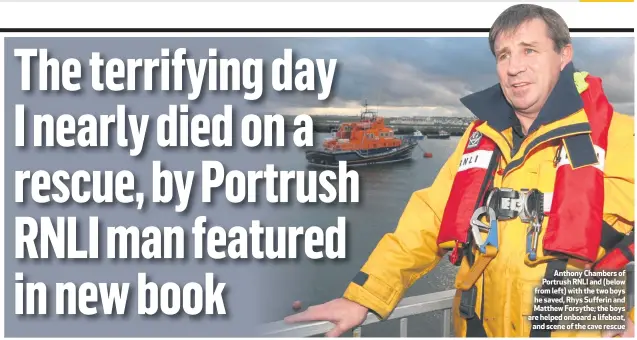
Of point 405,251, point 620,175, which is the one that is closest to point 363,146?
point 405,251

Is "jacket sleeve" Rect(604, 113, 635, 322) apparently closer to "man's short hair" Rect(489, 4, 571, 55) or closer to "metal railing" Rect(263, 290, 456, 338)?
"man's short hair" Rect(489, 4, 571, 55)

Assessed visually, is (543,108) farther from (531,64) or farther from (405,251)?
(405,251)

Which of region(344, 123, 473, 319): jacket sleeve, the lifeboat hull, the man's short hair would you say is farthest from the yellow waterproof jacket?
the lifeboat hull

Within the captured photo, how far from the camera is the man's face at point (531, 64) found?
1712 mm

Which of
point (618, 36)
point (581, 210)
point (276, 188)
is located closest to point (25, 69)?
point (276, 188)

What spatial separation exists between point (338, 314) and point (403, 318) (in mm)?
218

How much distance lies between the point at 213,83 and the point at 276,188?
44 cm

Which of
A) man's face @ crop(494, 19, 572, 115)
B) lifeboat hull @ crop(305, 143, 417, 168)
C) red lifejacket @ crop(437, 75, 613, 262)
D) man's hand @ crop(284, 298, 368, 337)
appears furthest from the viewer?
lifeboat hull @ crop(305, 143, 417, 168)

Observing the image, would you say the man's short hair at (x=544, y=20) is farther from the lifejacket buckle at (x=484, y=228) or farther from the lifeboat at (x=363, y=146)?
the lifeboat at (x=363, y=146)

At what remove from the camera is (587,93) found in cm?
170

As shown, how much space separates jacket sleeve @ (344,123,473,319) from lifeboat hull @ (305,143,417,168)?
447 millimetres

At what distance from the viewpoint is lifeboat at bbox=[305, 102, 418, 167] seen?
240 centimetres

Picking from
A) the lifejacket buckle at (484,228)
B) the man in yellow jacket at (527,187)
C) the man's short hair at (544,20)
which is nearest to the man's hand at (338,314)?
the man in yellow jacket at (527,187)

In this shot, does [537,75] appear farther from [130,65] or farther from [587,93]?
[130,65]
